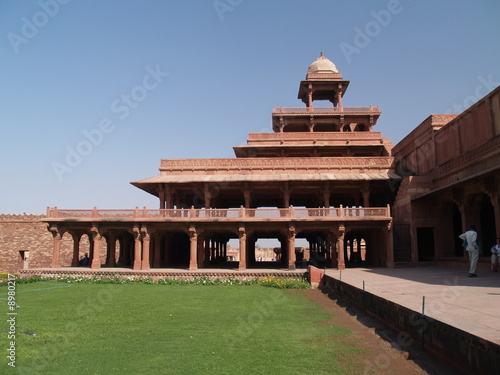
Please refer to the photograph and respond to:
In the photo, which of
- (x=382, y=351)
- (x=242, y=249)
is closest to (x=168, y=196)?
(x=242, y=249)

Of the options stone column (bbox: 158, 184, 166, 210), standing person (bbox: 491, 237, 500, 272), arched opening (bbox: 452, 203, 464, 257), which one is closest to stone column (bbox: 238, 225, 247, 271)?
stone column (bbox: 158, 184, 166, 210)

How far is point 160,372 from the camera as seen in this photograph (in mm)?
5879

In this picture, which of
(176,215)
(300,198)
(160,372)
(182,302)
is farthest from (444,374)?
(300,198)

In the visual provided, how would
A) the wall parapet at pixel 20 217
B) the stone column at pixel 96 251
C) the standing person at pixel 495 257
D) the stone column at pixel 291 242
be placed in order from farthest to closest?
the wall parapet at pixel 20 217
the stone column at pixel 96 251
the stone column at pixel 291 242
the standing person at pixel 495 257

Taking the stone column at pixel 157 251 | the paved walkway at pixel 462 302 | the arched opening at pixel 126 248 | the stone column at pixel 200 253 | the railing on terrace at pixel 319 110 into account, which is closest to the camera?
the paved walkway at pixel 462 302

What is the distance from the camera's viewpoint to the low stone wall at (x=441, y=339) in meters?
4.91

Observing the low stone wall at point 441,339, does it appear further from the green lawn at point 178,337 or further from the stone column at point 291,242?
the stone column at point 291,242

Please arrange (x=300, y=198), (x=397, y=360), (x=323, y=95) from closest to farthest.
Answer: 1. (x=397, y=360)
2. (x=300, y=198)
3. (x=323, y=95)

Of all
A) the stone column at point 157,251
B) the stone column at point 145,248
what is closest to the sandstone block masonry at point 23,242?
the stone column at point 157,251

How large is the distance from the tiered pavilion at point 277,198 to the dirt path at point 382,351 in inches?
471

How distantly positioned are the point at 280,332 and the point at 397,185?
63.6ft

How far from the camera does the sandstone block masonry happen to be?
34469 mm

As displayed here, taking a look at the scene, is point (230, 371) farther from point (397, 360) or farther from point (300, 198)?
point (300, 198)

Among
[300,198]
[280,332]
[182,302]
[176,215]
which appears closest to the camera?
[280,332]
